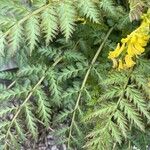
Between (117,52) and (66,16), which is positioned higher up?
(66,16)

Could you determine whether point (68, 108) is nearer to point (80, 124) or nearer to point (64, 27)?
point (80, 124)

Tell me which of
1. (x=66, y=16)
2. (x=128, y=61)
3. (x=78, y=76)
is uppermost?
(x=66, y=16)

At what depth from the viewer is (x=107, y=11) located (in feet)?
7.16

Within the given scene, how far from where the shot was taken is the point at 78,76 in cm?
248

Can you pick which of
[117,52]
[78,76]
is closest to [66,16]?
[117,52]

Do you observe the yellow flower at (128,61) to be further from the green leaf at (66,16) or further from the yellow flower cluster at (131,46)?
the green leaf at (66,16)

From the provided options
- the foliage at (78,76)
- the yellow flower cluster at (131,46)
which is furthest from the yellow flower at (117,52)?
the foliage at (78,76)

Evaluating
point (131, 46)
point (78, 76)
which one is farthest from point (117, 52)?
point (78, 76)

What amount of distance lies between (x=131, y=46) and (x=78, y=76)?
52 cm

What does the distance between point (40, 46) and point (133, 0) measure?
0.68 meters

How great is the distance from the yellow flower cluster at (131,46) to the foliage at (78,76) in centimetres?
3

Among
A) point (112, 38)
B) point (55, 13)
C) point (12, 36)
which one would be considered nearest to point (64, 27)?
point (55, 13)

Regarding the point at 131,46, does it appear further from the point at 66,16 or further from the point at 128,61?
the point at 66,16

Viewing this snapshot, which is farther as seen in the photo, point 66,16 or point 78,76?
point 78,76
